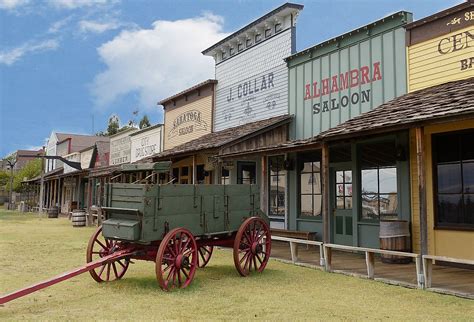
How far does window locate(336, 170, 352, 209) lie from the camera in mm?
10781

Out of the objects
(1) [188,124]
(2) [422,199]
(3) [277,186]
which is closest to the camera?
(2) [422,199]

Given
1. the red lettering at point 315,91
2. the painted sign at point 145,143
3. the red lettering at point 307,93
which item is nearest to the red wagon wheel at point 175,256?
the red lettering at point 315,91

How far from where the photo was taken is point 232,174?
48.5 ft

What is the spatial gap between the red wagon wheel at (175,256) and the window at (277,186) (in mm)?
6611

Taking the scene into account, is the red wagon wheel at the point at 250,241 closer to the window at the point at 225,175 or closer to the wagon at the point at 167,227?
the wagon at the point at 167,227

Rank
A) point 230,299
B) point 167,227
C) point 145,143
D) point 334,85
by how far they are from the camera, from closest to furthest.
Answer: point 230,299 → point 167,227 → point 334,85 → point 145,143

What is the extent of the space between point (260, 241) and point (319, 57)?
610cm

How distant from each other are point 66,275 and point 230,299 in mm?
2138

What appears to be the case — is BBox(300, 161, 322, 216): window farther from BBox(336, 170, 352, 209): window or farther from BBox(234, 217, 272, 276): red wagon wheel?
BBox(234, 217, 272, 276): red wagon wheel

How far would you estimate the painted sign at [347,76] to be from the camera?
9938 mm

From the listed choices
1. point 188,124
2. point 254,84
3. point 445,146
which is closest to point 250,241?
point 445,146

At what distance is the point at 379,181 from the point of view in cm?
997

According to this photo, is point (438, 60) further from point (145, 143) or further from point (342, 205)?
point (145, 143)

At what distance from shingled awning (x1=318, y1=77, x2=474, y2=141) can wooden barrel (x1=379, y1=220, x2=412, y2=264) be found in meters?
2.08
